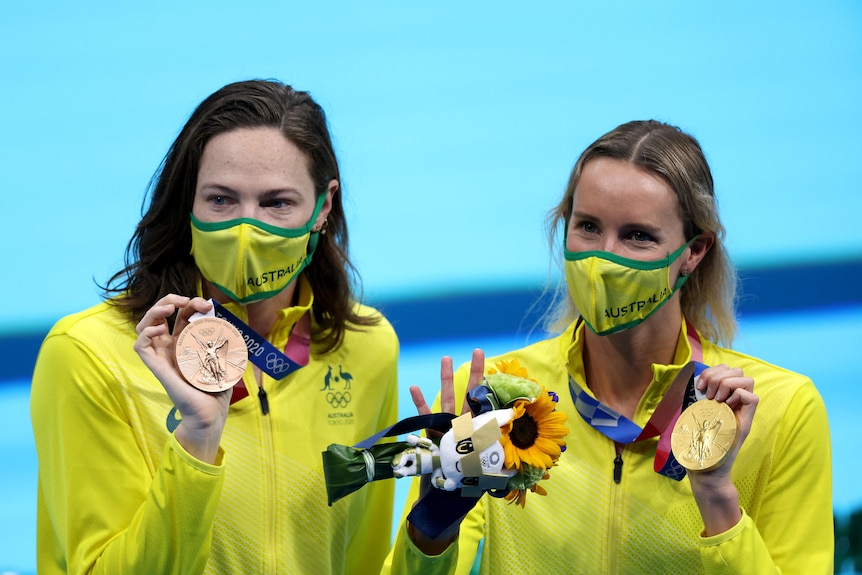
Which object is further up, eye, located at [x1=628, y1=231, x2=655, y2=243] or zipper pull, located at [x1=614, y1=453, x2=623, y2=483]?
eye, located at [x1=628, y1=231, x2=655, y2=243]

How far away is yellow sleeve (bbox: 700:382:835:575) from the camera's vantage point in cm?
238

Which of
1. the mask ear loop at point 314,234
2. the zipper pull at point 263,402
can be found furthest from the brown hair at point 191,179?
the zipper pull at point 263,402

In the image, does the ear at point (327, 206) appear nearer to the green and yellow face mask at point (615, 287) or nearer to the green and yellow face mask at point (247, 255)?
the green and yellow face mask at point (247, 255)

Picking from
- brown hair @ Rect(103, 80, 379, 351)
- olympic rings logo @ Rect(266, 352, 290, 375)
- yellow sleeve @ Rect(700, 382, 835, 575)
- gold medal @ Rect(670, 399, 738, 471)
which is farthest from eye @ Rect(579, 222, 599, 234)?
olympic rings logo @ Rect(266, 352, 290, 375)

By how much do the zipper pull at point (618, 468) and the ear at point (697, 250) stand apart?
47cm

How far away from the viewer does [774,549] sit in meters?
2.40

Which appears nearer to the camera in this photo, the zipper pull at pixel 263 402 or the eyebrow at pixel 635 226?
the eyebrow at pixel 635 226

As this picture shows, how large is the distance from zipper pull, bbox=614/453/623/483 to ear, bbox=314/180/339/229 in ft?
3.01

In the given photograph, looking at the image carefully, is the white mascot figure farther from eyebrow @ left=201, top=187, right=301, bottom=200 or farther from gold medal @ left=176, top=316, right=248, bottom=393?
eyebrow @ left=201, top=187, right=301, bottom=200

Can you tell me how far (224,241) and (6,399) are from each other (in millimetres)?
3642

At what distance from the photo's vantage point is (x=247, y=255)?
254 centimetres

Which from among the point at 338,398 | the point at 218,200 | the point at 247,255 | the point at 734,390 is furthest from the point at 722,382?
the point at 218,200

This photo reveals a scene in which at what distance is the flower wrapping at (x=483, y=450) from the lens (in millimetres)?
2152

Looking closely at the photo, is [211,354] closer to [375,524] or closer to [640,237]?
[375,524]
